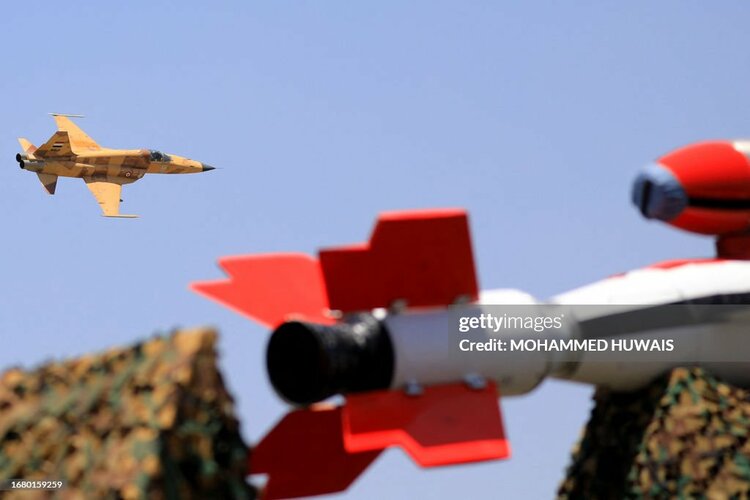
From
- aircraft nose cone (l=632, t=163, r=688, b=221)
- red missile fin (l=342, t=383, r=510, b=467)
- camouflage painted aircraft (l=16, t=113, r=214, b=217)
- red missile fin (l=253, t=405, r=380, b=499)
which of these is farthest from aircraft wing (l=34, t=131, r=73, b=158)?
red missile fin (l=342, t=383, r=510, b=467)

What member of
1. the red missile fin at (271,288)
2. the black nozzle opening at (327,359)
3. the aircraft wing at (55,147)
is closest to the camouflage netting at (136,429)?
the black nozzle opening at (327,359)

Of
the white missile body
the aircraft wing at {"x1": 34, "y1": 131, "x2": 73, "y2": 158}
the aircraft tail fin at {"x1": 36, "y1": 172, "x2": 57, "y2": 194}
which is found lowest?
the white missile body

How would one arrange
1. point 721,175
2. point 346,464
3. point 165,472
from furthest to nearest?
1. point 721,175
2. point 346,464
3. point 165,472

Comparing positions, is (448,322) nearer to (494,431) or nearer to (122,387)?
(494,431)

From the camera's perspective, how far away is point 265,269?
993cm

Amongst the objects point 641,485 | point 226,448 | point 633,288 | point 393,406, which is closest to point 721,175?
point 633,288

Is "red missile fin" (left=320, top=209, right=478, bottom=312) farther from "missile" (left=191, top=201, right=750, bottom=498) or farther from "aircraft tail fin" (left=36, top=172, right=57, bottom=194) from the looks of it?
"aircraft tail fin" (left=36, top=172, right=57, bottom=194)

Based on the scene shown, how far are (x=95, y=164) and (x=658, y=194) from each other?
25.0 m

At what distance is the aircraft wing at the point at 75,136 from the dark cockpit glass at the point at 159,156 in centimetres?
151

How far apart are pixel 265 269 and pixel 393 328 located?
3.46ft

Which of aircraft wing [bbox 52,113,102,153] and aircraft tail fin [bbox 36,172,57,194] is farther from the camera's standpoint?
aircraft wing [bbox 52,113,102,153]

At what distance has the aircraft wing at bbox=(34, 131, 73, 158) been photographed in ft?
109

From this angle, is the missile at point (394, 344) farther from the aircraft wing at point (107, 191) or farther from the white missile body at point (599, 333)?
the aircraft wing at point (107, 191)

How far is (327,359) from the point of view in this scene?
912 cm
